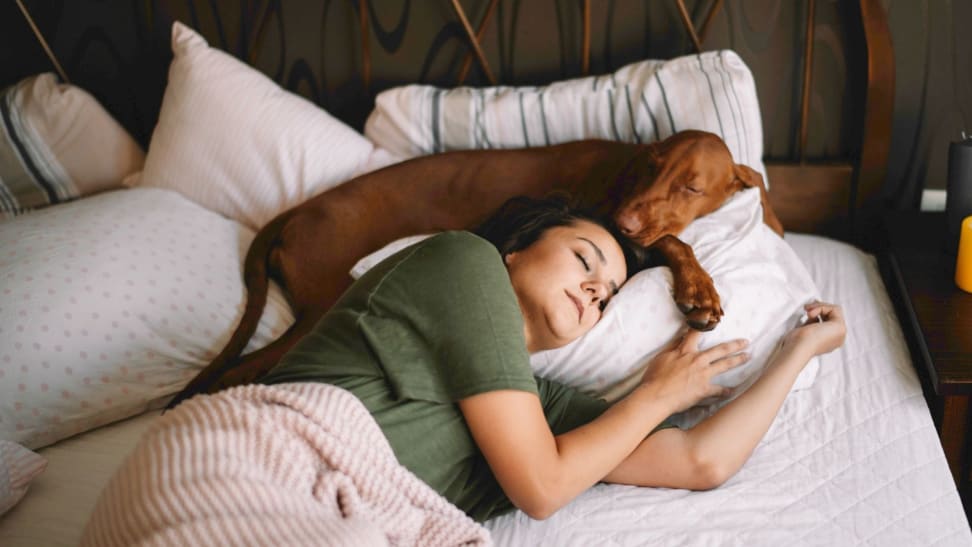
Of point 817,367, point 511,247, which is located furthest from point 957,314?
point 511,247

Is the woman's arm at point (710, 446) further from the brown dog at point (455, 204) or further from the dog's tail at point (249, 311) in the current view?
the dog's tail at point (249, 311)

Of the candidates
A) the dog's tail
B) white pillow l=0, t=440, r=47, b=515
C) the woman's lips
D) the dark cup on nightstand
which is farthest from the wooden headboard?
white pillow l=0, t=440, r=47, b=515

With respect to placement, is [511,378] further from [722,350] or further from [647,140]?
[647,140]

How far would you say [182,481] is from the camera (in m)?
1.00

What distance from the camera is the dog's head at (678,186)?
1.71 meters

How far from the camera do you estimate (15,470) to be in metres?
1.43

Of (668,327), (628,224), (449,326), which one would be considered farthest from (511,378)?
(628,224)

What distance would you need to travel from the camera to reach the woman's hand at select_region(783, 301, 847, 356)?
1.48m

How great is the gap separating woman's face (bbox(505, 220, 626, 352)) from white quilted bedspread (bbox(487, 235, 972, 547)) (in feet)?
0.95

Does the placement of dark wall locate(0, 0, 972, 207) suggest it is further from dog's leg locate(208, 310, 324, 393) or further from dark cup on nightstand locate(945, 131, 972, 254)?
dog's leg locate(208, 310, 324, 393)

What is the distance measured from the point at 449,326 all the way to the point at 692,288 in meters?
0.55

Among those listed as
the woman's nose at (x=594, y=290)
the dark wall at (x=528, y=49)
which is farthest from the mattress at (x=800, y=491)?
the dark wall at (x=528, y=49)

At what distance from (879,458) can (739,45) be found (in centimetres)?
114

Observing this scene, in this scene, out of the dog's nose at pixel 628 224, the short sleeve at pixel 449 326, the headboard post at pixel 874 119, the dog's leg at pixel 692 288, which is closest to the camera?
the short sleeve at pixel 449 326
